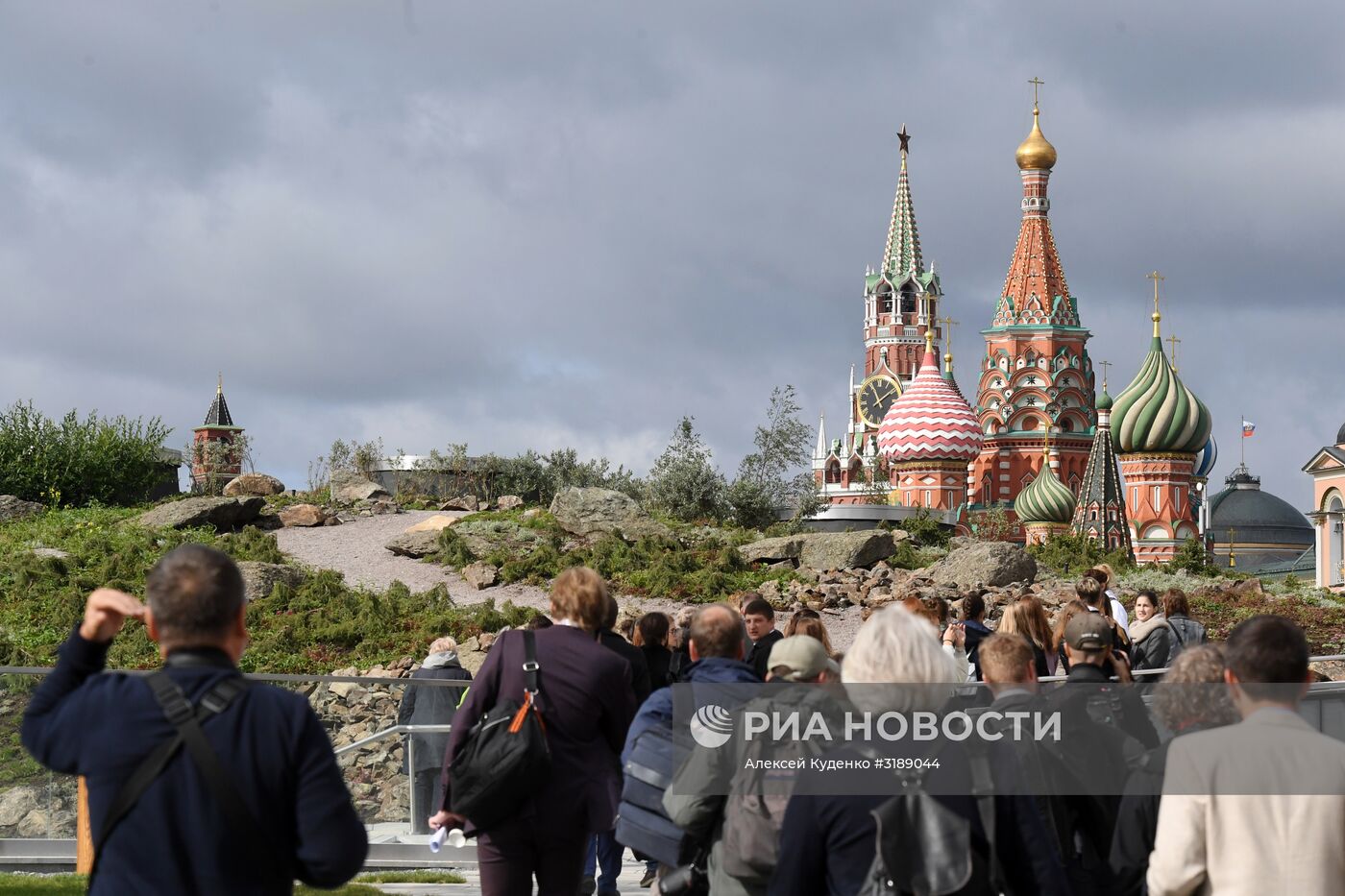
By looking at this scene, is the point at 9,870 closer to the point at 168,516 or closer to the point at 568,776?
the point at 568,776

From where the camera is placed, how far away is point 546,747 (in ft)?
19.5

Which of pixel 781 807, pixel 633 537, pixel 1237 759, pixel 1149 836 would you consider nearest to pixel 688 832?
pixel 781 807

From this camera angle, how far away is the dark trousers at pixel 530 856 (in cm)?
606

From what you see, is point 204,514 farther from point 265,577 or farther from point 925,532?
point 925,532

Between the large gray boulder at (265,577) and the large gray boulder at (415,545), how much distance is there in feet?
10.00

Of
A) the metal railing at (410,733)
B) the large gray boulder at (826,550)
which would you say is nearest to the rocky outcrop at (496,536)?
the large gray boulder at (826,550)

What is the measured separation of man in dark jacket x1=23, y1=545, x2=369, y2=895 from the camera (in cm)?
387

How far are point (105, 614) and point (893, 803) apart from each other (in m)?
1.94

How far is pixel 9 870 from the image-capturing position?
9.27m

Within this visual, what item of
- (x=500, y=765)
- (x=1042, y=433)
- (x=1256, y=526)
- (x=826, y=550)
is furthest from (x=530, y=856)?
(x=1256, y=526)

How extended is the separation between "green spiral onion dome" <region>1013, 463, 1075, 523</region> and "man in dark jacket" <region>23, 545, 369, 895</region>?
6442 centimetres

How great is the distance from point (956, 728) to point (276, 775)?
202 cm

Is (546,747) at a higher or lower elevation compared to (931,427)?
lower

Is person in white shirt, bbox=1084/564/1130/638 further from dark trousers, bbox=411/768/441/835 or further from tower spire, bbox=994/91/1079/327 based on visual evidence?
tower spire, bbox=994/91/1079/327
